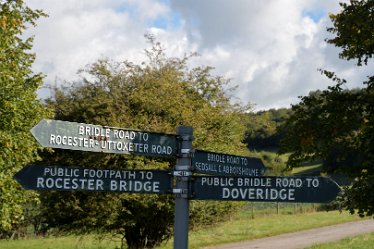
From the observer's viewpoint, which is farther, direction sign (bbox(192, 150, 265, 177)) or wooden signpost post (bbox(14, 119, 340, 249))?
direction sign (bbox(192, 150, 265, 177))

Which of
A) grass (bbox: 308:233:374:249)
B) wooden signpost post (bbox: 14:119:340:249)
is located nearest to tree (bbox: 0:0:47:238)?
wooden signpost post (bbox: 14:119:340:249)

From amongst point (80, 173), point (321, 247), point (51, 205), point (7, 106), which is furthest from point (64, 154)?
point (80, 173)

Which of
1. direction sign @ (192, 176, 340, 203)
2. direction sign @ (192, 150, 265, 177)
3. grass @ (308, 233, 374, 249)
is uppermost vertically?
direction sign @ (192, 150, 265, 177)

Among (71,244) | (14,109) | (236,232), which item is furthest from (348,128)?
(236,232)

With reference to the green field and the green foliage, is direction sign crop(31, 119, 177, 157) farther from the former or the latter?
Result: the green field

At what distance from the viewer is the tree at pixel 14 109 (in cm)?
1077

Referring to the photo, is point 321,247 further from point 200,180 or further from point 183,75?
point 200,180

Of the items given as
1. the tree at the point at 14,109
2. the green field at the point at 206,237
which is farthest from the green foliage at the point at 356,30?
the green field at the point at 206,237

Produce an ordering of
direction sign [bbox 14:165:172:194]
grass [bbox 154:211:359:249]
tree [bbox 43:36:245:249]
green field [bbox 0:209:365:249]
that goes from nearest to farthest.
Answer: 1. direction sign [bbox 14:165:172:194]
2. tree [bbox 43:36:245:249]
3. green field [bbox 0:209:365:249]
4. grass [bbox 154:211:359:249]

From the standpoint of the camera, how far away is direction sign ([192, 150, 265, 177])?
578 centimetres

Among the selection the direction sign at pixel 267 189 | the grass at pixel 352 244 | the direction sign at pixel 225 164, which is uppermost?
the direction sign at pixel 225 164

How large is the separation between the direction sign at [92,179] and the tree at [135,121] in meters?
8.37

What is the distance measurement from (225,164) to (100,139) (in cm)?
141

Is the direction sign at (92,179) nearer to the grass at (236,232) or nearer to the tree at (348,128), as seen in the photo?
the tree at (348,128)
